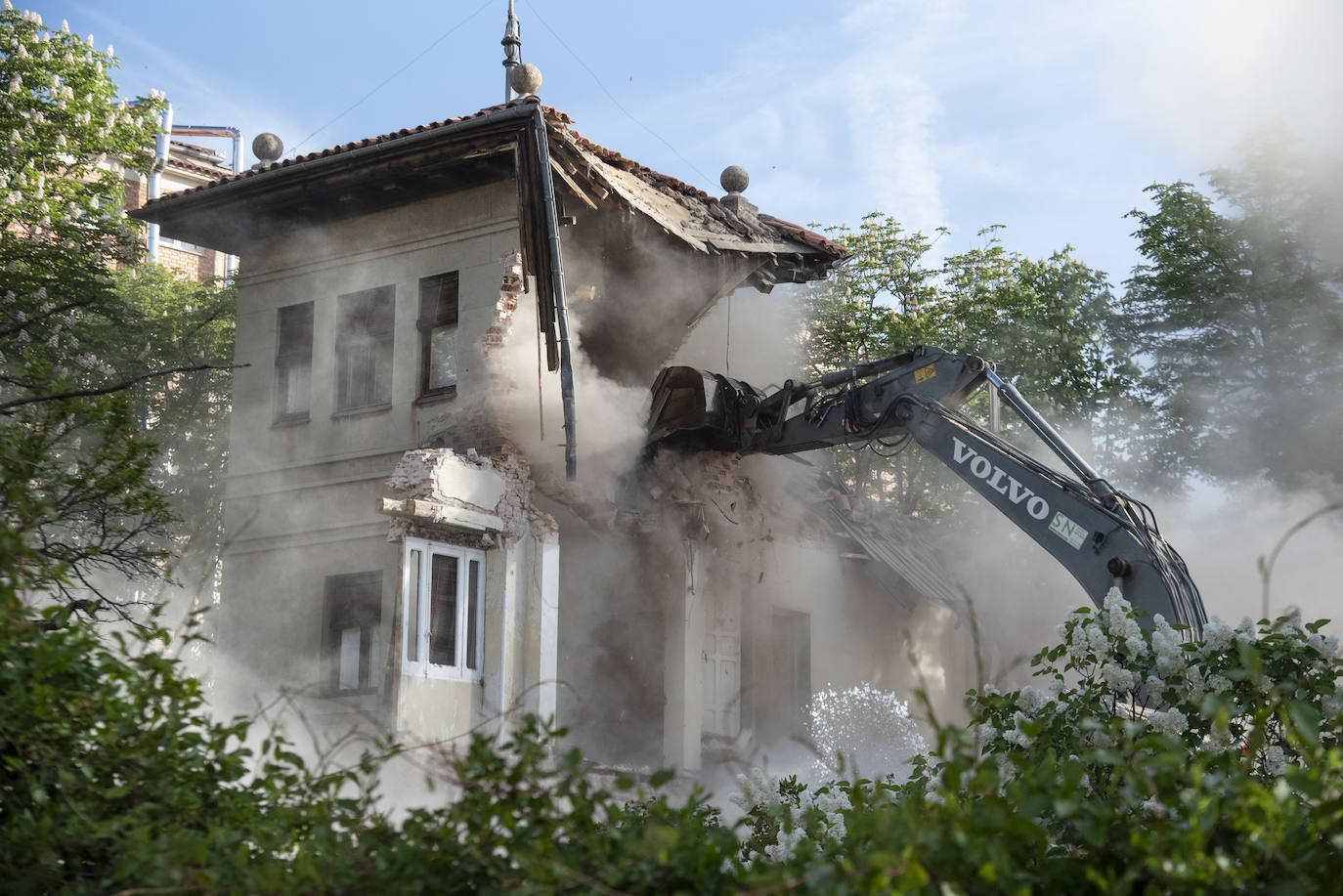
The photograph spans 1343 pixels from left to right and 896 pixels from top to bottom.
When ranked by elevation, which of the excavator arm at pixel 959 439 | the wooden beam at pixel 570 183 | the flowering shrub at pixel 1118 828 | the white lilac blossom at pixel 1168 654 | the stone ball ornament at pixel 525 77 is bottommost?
the flowering shrub at pixel 1118 828

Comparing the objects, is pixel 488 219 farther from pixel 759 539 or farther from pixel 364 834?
pixel 364 834

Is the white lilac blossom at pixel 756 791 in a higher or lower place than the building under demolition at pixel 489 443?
lower

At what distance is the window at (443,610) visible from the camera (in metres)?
12.4

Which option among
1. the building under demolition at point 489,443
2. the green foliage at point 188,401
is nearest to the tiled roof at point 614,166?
the building under demolition at point 489,443

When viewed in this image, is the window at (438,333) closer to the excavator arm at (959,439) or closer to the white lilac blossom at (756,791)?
the excavator arm at (959,439)

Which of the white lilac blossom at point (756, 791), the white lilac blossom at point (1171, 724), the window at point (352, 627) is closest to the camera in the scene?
the white lilac blossom at point (1171, 724)

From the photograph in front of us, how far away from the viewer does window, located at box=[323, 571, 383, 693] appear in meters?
14.1

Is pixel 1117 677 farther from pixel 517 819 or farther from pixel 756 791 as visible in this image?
pixel 517 819

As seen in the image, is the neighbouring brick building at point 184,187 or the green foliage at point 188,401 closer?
the green foliage at point 188,401

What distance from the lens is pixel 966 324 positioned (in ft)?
88.9

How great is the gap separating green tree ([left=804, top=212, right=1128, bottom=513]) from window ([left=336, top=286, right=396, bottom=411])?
12.6 m

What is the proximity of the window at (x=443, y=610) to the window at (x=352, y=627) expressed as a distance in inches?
58.6

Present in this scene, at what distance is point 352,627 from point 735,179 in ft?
25.3

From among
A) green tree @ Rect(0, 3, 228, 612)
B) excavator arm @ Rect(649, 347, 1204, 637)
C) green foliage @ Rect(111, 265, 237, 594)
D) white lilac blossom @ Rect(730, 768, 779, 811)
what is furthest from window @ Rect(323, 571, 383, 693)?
green foliage @ Rect(111, 265, 237, 594)
